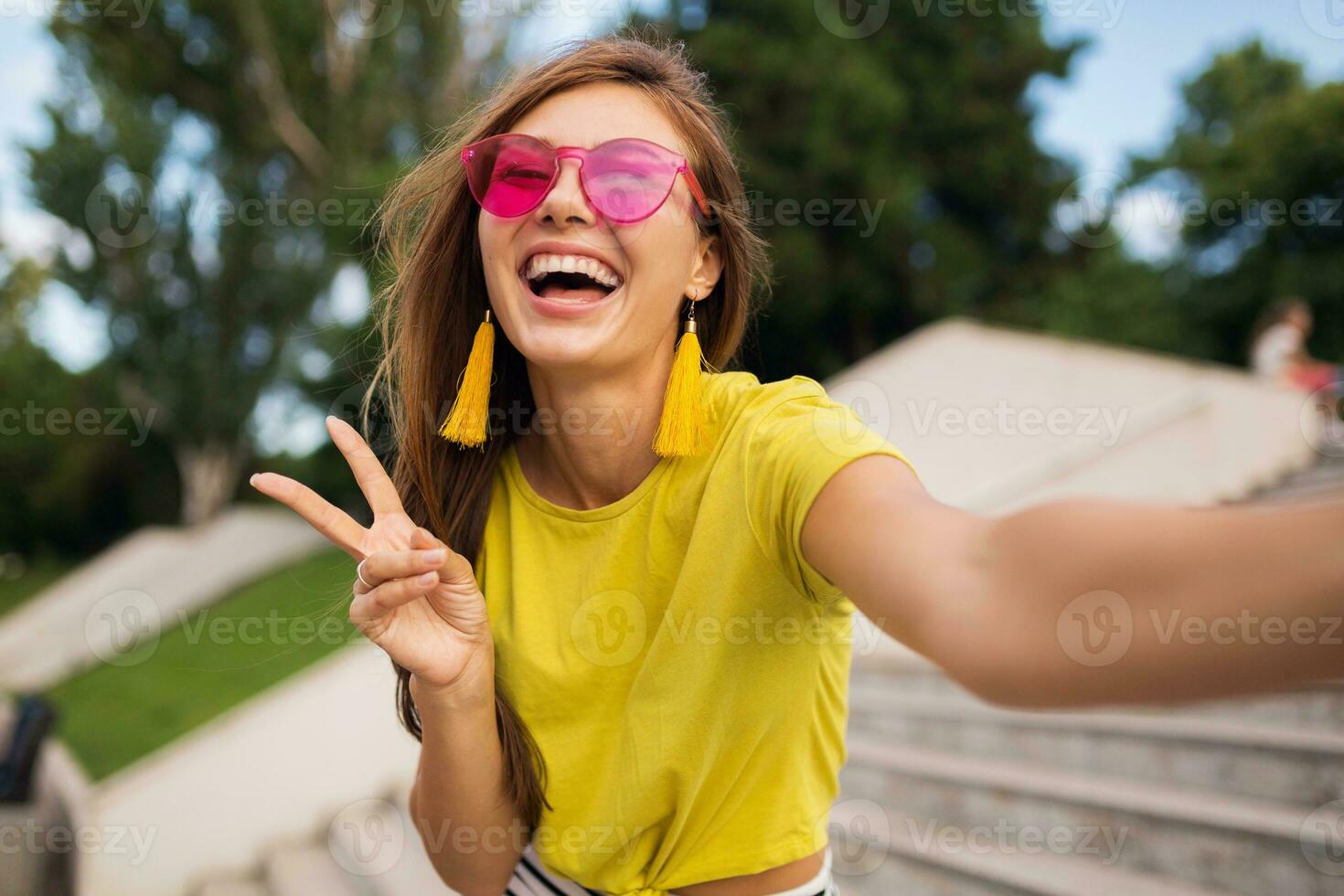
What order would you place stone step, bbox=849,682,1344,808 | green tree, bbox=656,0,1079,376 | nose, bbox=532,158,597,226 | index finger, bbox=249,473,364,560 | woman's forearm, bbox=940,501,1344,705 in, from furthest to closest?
green tree, bbox=656,0,1079,376 < stone step, bbox=849,682,1344,808 < nose, bbox=532,158,597,226 < index finger, bbox=249,473,364,560 < woman's forearm, bbox=940,501,1344,705

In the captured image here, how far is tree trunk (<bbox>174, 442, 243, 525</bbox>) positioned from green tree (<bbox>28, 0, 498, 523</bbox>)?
0.67 metres

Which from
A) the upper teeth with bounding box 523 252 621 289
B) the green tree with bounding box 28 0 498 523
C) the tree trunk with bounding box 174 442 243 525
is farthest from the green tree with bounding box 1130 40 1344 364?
the tree trunk with bounding box 174 442 243 525

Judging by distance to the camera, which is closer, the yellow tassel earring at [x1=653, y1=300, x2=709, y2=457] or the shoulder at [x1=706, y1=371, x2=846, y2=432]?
the shoulder at [x1=706, y1=371, x2=846, y2=432]

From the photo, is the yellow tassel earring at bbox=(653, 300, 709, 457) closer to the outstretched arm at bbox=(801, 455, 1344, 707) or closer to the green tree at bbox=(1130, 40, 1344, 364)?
the outstretched arm at bbox=(801, 455, 1344, 707)

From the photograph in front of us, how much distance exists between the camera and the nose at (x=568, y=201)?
5.04 feet

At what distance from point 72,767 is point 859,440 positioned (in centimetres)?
742

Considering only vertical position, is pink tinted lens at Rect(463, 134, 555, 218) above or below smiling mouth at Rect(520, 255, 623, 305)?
above

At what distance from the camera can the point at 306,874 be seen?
4.83 m

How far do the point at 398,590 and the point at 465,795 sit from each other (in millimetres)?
497

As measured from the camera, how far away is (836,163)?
12.9m

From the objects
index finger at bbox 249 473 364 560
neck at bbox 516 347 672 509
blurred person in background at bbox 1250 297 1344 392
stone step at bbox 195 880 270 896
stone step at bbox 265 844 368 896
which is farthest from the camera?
blurred person in background at bbox 1250 297 1344 392

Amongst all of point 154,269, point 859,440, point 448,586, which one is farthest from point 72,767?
point 154,269

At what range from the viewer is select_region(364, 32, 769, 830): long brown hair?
1668 millimetres

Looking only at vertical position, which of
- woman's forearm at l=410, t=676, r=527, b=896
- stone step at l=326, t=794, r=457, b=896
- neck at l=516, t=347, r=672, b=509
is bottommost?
stone step at l=326, t=794, r=457, b=896
